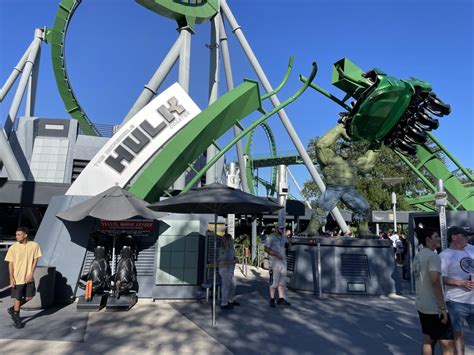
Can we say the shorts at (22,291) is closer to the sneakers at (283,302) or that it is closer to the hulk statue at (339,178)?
the sneakers at (283,302)

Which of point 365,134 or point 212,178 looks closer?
point 365,134

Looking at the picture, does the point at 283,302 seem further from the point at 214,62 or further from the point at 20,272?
the point at 214,62

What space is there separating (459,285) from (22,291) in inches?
228

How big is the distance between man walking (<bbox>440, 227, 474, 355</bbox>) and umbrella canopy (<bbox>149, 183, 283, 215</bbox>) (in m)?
3.01

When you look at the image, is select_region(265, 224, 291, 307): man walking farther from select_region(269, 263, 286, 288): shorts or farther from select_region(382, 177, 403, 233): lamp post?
select_region(382, 177, 403, 233): lamp post

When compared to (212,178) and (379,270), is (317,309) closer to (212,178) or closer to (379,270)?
(379,270)

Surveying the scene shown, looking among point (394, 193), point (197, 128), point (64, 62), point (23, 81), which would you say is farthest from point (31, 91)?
point (394, 193)

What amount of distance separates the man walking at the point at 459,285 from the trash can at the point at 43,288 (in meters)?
6.55

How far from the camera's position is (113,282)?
7582mm

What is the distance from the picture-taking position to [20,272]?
568 centimetres

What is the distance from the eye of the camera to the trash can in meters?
6.88

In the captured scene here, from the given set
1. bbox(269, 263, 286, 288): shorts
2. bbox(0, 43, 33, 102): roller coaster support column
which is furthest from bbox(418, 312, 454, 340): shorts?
bbox(0, 43, 33, 102): roller coaster support column

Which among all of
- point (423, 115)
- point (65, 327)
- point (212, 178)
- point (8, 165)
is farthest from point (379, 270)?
point (8, 165)

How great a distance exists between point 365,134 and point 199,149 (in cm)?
446
